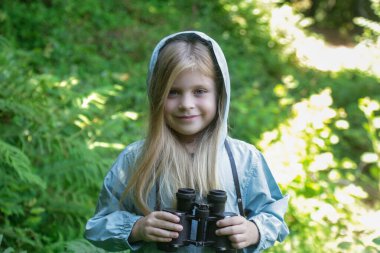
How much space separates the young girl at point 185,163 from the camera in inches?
97.2

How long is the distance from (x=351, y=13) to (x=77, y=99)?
1733 cm

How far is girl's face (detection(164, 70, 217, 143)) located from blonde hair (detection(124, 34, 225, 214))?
0.10ft

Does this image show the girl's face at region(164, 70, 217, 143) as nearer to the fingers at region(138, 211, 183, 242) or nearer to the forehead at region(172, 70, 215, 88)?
the forehead at region(172, 70, 215, 88)

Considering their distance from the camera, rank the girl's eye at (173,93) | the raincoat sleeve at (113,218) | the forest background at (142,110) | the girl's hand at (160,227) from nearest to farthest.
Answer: the girl's hand at (160,227), the raincoat sleeve at (113,218), the girl's eye at (173,93), the forest background at (142,110)

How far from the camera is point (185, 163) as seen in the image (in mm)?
2561

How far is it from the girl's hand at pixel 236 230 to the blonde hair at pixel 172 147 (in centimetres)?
26

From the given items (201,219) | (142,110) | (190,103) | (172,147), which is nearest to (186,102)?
(190,103)

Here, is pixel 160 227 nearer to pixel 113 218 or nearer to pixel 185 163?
pixel 113 218

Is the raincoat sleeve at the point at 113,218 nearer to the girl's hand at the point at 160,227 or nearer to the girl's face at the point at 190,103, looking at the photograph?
the girl's hand at the point at 160,227

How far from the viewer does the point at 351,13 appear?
65.9 feet

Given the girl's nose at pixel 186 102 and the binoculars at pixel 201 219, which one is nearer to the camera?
the binoculars at pixel 201 219

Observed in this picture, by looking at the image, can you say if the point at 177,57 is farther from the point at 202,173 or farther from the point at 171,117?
the point at 202,173

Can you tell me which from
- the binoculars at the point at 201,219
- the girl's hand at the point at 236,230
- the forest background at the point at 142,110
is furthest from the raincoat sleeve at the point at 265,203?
the forest background at the point at 142,110

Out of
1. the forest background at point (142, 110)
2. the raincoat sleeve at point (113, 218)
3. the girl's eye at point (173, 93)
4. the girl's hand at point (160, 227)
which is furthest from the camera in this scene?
the forest background at point (142, 110)
